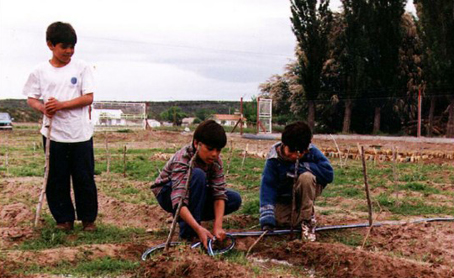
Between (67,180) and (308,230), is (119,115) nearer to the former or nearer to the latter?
(67,180)

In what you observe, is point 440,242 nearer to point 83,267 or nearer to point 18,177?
point 83,267

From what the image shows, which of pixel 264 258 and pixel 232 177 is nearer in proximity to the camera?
pixel 264 258

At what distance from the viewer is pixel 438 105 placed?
26.2m

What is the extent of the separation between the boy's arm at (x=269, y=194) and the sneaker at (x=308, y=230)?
0.25 metres

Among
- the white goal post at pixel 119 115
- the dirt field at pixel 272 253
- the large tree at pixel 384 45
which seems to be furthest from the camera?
the white goal post at pixel 119 115

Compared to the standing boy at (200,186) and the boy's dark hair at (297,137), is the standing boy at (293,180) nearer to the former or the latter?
the boy's dark hair at (297,137)

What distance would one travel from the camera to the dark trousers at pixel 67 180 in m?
4.32

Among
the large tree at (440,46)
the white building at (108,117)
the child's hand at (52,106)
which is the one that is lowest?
the white building at (108,117)

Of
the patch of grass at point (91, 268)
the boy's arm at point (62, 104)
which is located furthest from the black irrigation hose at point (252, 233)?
the boy's arm at point (62, 104)

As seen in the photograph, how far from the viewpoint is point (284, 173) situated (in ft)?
14.5

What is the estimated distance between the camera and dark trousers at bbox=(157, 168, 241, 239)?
3902 millimetres

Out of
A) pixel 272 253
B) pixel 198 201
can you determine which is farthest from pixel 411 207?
pixel 198 201

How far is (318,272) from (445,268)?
81 centimetres

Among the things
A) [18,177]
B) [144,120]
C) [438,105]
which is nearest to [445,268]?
[18,177]
